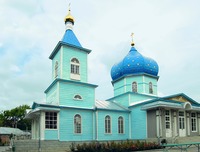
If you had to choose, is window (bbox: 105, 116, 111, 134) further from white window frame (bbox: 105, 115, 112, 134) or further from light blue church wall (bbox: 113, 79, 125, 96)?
light blue church wall (bbox: 113, 79, 125, 96)

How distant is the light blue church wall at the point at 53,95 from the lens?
19969 millimetres

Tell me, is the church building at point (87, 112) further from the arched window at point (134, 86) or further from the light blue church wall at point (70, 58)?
the arched window at point (134, 86)

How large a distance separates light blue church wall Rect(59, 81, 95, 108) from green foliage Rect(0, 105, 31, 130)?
28.4 m

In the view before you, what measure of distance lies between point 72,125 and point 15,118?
32.7 meters

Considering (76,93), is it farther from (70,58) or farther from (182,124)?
(182,124)

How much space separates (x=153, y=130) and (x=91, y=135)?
17.5 feet

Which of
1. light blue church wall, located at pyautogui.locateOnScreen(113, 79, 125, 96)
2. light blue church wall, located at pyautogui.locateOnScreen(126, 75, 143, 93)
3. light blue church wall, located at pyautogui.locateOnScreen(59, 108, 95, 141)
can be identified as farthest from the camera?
light blue church wall, located at pyautogui.locateOnScreen(113, 79, 125, 96)

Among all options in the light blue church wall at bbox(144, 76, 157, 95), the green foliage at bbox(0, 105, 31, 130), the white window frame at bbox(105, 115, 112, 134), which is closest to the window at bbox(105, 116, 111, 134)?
the white window frame at bbox(105, 115, 112, 134)

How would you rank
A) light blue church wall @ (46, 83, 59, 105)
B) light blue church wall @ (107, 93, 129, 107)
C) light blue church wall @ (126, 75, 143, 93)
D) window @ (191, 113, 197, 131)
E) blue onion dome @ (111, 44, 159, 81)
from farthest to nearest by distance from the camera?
blue onion dome @ (111, 44, 159, 81), light blue church wall @ (126, 75, 143, 93), light blue church wall @ (107, 93, 129, 107), window @ (191, 113, 197, 131), light blue church wall @ (46, 83, 59, 105)

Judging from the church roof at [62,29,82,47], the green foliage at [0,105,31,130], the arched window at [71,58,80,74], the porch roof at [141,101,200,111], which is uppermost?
the church roof at [62,29,82,47]

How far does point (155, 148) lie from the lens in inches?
695

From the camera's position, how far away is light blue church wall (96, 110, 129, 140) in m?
21.0

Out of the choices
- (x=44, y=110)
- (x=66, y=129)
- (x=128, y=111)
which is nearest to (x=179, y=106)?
(x=128, y=111)

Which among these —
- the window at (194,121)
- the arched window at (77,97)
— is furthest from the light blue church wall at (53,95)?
the window at (194,121)
